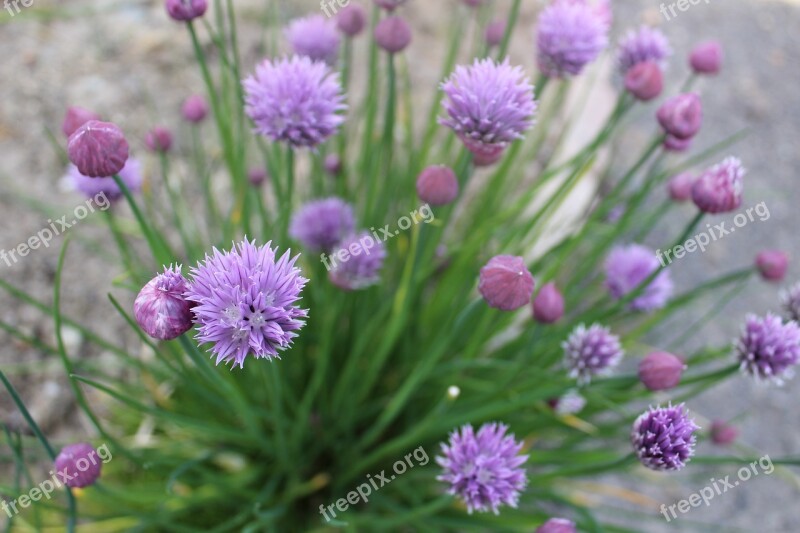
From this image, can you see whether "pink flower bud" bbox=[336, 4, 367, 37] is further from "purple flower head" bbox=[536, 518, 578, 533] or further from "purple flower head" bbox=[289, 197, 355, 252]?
"purple flower head" bbox=[536, 518, 578, 533]

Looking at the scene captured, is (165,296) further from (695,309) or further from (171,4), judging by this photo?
(695,309)

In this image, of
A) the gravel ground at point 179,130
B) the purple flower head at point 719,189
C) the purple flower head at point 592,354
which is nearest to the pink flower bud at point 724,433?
the gravel ground at point 179,130

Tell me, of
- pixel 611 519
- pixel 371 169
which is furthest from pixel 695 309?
pixel 371 169

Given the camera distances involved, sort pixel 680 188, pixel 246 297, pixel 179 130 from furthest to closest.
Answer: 1. pixel 179 130
2. pixel 680 188
3. pixel 246 297

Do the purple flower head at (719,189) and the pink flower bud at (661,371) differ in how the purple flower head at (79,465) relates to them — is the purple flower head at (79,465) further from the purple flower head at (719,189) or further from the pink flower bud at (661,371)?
the purple flower head at (719,189)

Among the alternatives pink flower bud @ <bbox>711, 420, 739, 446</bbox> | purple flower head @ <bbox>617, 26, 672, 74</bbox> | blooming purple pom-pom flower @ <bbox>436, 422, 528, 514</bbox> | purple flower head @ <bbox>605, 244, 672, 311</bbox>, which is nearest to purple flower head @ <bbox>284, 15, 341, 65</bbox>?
purple flower head @ <bbox>617, 26, 672, 74</bbox>

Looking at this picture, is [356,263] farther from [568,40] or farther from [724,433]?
[724,433]

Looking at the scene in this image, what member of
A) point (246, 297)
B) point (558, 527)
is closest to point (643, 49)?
point (558, 527)
